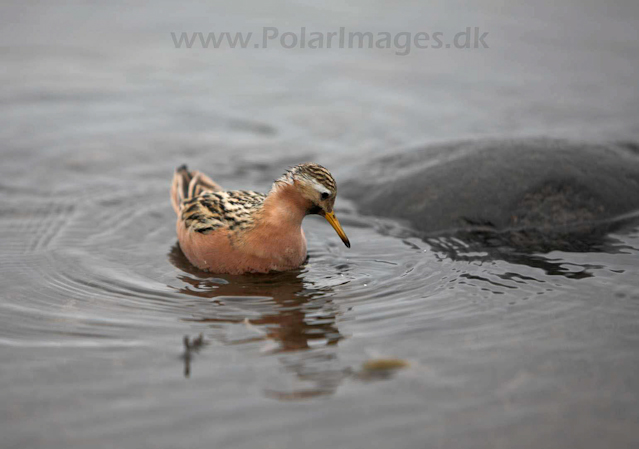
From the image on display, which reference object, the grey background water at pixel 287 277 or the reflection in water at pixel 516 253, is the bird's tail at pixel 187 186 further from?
the reflection in water at pixel 516 253

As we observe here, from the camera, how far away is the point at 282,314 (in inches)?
288

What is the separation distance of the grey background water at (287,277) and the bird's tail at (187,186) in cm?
33

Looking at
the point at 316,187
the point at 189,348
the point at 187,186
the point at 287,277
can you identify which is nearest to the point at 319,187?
the point at 316,187

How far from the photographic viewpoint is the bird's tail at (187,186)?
1014cm

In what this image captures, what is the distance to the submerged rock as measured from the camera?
9.50 m

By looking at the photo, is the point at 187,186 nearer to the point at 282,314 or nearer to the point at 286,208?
the point at 286,208

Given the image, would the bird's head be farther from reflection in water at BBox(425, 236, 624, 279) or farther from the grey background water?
reflection in water at BBox(425, 236, 624, 279)

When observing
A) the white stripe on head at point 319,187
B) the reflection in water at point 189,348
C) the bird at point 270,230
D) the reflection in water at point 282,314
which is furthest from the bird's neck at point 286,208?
the reflection in water at point 189,348

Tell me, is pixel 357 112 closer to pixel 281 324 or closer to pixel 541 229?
pixel 541 229

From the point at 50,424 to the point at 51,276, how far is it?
3.11 metres

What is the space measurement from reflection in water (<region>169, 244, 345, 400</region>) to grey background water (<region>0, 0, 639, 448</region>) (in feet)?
0.10

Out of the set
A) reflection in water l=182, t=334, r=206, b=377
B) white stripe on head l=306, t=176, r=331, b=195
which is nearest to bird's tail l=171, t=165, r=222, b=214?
white stripe on head l=306, t=176, r=331, b=195

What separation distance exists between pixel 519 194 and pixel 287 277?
3414 mm

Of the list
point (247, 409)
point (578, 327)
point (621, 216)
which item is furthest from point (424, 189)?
point (247, 409)
